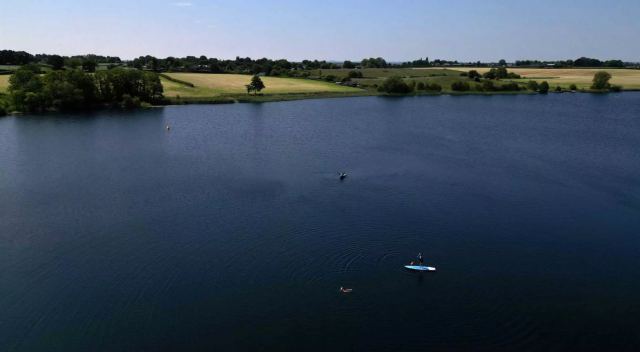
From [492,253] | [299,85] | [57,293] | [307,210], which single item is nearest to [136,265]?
[57,293]

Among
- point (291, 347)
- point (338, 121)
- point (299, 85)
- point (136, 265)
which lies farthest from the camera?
point (299, 85)

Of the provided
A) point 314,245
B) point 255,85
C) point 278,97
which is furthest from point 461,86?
point 314,245

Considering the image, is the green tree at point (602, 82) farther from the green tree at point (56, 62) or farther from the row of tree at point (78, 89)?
the green tree at point (56, 62)

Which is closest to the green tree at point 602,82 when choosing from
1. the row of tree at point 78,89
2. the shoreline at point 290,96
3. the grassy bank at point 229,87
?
the shoreline at point 290,96

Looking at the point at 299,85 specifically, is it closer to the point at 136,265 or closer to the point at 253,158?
the point at 253,158

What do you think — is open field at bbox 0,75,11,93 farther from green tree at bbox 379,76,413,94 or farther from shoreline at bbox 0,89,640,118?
green tree at bbox 379,76,413,94

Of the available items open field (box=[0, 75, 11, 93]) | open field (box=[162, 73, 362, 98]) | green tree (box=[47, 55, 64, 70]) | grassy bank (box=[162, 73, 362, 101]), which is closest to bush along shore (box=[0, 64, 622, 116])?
grassy bank (box=[162, 73, 362, 101])
